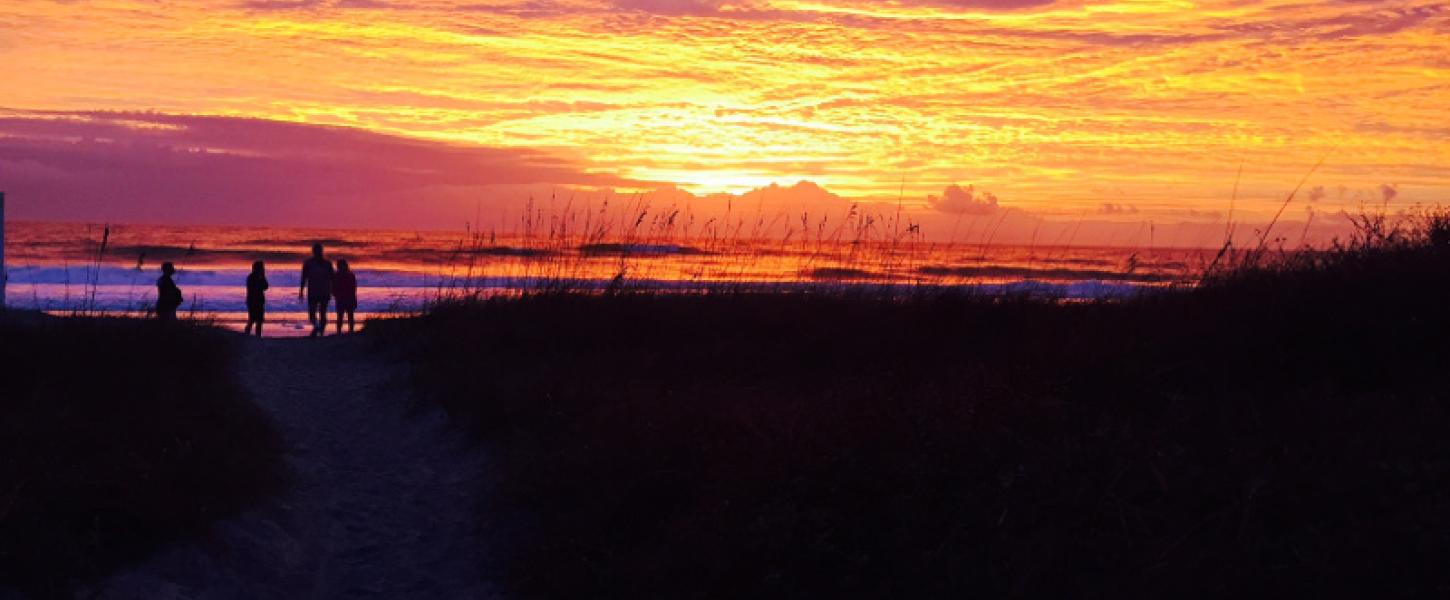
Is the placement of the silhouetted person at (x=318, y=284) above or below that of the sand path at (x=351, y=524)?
above

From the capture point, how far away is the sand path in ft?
22.4

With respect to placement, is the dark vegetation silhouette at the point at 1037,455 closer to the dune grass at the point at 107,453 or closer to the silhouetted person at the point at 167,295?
the dune grass at the point at 107,453

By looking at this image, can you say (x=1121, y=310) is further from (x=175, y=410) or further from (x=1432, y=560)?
(x=175, y=410)

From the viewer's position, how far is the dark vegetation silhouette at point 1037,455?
525cm

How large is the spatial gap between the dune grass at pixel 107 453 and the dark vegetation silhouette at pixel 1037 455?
1942mm

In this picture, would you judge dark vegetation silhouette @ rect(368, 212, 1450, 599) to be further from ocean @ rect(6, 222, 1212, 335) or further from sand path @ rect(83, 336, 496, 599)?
ocean @ rect(6, 222, 1212, 335)

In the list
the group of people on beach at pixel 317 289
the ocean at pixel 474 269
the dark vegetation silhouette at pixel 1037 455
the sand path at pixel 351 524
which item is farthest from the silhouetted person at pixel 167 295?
the dark vegetation silhouette at pixel 1037 455

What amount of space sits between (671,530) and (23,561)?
346 cm

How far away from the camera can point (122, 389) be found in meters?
9.83

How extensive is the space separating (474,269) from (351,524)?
149 feet

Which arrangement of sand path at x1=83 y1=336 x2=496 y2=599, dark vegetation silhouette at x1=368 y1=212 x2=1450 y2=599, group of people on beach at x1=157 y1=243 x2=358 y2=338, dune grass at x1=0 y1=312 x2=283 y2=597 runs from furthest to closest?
group of people on beach at x1=157 y1=243 x2=358 y2=338
sand path at x1=83 y1=336 x2=496 y2=599
dune grass at x1=0 y1=312 x2=283 y2=597
dark vegetation silhouette at x1=368 y1=212 x2=1450 y2=599

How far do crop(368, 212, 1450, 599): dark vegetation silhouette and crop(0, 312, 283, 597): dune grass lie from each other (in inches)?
76.5

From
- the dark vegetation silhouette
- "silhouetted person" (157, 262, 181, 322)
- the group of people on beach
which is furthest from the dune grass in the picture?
the group of people on beach

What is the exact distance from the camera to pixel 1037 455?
20.9 feet
